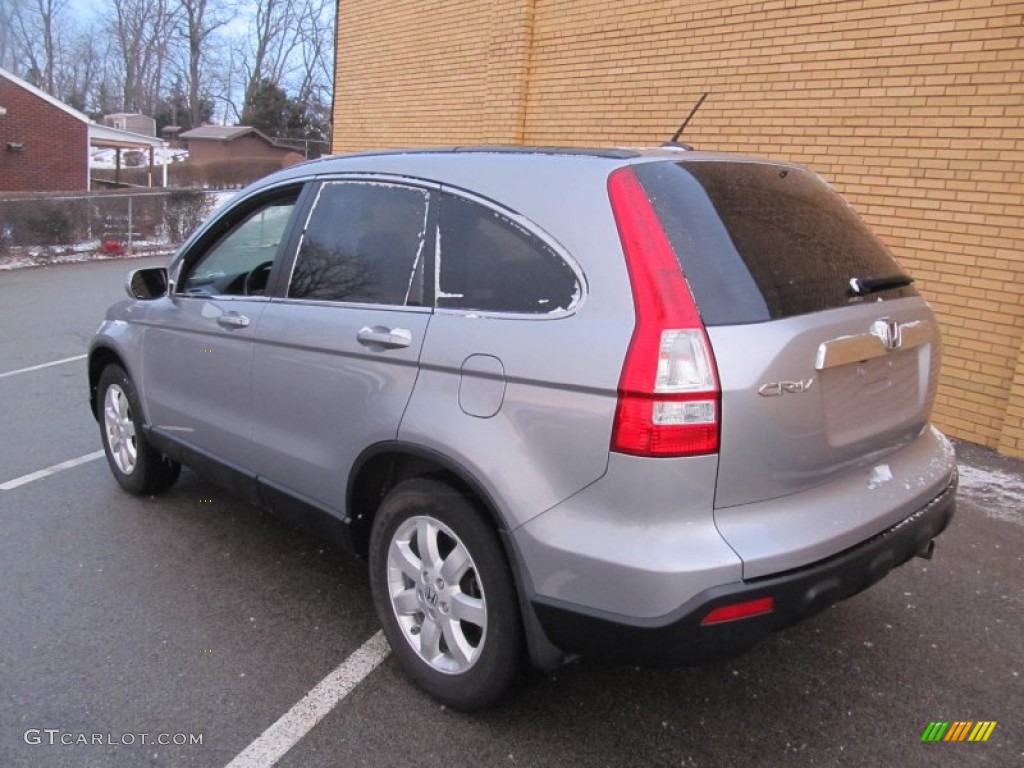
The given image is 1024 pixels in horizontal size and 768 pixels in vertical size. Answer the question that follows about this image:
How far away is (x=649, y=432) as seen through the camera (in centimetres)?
215

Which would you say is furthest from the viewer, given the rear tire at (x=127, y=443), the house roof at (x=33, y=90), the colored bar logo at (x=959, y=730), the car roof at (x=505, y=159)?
the house roof at (x=33, y=90)

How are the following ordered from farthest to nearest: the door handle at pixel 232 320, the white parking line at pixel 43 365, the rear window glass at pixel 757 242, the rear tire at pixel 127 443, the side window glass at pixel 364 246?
1. the white parking line at pixel 43 365
2. the rear tire at pixel 127 443
3. the door handle at pixel 232 320
4. the side window glass at pixel 364 246
5. the rear window glass at pixel 757 242

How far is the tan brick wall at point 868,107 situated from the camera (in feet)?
17.3

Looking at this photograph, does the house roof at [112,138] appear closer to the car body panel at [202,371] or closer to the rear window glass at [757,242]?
the car body panel at [202,371]

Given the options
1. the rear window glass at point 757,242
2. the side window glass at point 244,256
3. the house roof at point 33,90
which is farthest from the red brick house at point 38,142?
the rear window glass at point 757,242

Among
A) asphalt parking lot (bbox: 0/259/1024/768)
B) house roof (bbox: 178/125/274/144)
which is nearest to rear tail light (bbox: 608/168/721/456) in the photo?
asphalt parking lot (bbox: 0/259/1024/768)

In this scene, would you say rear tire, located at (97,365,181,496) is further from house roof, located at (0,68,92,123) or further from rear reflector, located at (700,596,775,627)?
house roof, located at (0,68,92,123)

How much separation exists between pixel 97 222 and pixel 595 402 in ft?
62.8

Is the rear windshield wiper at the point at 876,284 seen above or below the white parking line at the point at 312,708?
above

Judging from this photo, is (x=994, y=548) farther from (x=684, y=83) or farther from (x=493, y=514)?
(x=684, y=83)

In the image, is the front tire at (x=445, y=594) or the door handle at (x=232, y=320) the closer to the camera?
the front tire at (x=445, y=594)

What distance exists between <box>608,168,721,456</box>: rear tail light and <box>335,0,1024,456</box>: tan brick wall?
4047 mm

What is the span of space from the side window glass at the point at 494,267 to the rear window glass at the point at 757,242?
36 cm

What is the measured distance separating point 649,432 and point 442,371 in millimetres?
751
